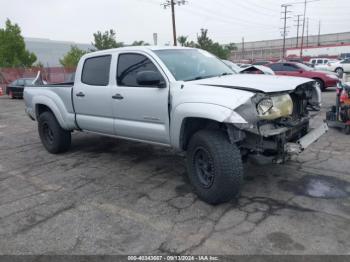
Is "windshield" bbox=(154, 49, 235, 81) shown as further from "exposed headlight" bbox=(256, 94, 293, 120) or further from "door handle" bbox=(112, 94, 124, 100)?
"exposed headlight" bbox=(256, 94, 293, 120)

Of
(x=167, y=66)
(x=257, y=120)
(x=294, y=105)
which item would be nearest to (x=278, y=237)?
(x=257, y=120)

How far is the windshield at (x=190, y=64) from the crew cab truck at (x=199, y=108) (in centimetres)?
2

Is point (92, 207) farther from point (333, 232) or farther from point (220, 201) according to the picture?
point (333, 232)

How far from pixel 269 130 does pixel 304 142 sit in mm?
545

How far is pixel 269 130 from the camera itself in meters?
3.63

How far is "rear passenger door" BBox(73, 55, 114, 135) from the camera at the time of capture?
17.0 ft

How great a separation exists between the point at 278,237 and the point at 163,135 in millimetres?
1914

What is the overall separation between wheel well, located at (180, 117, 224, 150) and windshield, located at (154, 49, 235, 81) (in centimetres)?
61

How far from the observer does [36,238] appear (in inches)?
132

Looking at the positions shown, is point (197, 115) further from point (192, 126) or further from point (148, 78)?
point (148, 78)

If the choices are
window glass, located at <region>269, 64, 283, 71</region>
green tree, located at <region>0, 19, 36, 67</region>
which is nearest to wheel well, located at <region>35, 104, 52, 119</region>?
window glass, located at <region>269, 64, 283, 71</region>

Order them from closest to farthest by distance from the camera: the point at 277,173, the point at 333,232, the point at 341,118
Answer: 1. the point at 333,232
2. the point at 277,173
3. the point at 341,118

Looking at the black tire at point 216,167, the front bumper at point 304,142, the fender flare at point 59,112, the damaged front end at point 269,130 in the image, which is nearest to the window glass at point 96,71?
the fender flare at point 59,112

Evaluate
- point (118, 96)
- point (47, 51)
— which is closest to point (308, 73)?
point (118, 96)
